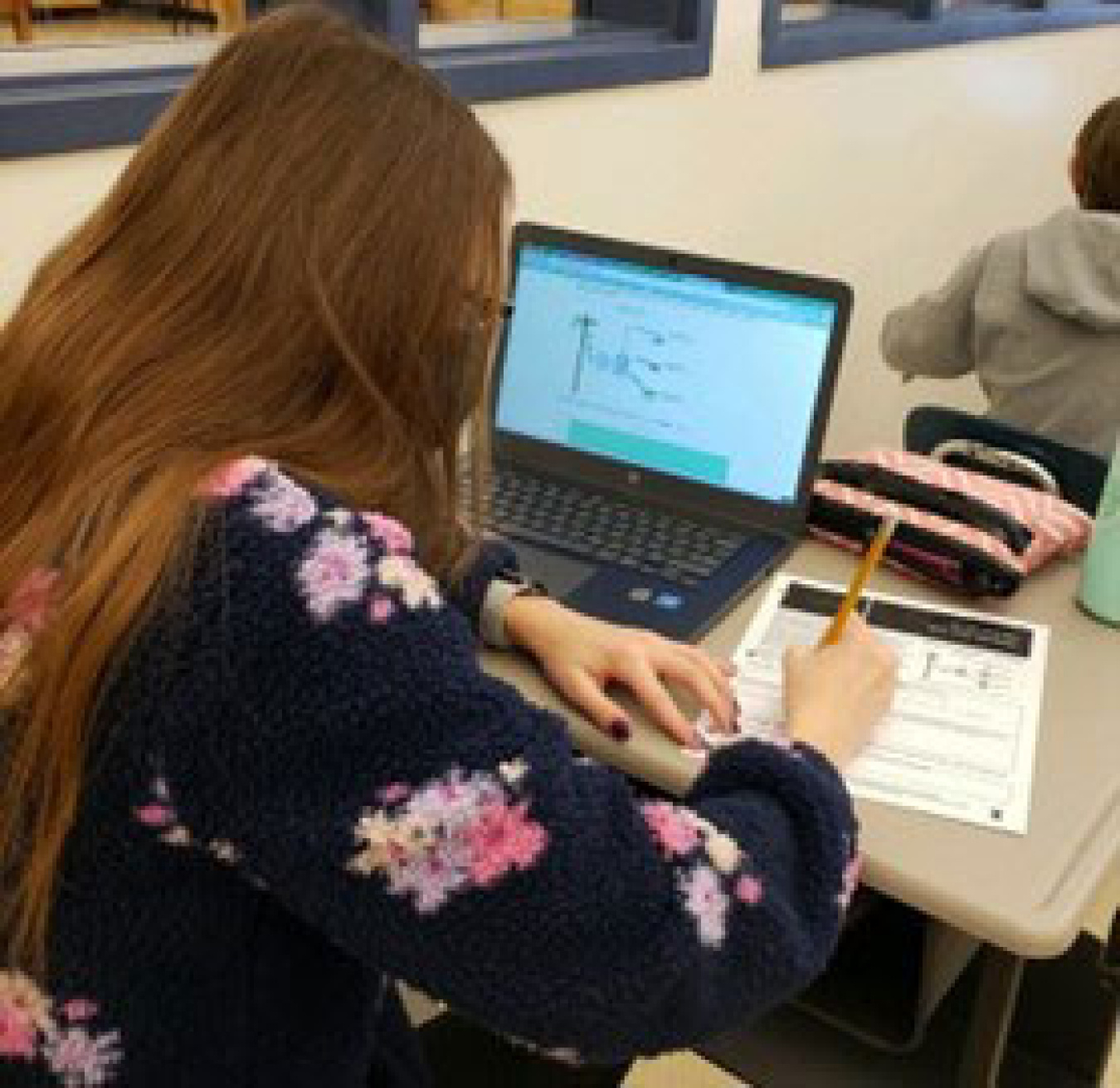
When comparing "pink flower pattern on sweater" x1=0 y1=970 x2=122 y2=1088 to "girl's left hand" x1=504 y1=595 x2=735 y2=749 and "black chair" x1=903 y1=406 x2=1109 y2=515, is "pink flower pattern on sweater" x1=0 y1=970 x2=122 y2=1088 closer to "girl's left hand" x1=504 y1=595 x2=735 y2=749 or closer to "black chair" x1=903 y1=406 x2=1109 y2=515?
"girl's left hand" x1=504 y1=595 x2=735 y2=749

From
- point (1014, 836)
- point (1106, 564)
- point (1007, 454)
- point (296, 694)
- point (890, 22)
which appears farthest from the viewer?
point (890, 22)

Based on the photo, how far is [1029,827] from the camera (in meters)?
0.96

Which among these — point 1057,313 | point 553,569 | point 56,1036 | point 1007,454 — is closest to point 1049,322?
point 1057,313

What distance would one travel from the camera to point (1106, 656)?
1.20 meters

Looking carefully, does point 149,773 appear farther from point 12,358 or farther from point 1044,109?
point 1044,109

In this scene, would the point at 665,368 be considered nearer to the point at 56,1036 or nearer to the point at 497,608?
the point at 497,608

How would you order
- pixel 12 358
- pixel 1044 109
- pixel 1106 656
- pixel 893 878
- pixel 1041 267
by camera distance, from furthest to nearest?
1. pixel 1044 109
2. pixel 1041 267
3. pixel 1106 656
4. pixel 893 878
5. pixel 12 358

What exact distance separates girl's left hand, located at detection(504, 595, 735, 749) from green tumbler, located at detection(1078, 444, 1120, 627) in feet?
1.18

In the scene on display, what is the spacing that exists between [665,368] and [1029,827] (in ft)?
1.92

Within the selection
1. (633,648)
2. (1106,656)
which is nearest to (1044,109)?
(1106,656)

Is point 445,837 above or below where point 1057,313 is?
above

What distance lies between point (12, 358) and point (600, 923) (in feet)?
1.38

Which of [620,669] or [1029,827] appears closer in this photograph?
[1029,827]

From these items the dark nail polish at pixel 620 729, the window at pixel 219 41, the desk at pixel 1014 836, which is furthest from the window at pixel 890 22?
the dark nail polish at pixel 620 729
